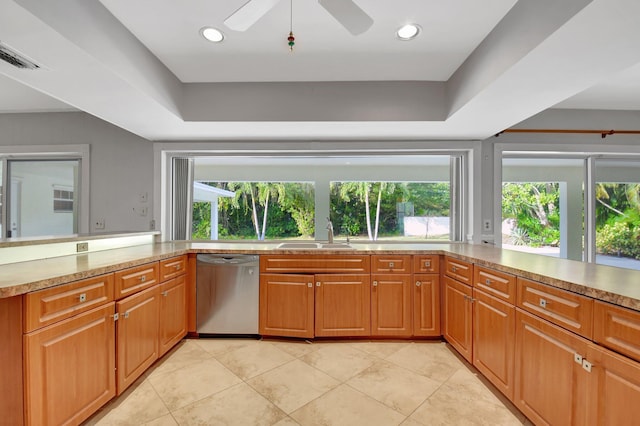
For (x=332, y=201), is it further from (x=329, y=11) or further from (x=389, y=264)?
(x=329, y=11)

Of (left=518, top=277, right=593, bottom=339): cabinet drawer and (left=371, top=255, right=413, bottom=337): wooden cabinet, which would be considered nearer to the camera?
(left=518, top=277, right=593, bottom=339): cabinet drawer

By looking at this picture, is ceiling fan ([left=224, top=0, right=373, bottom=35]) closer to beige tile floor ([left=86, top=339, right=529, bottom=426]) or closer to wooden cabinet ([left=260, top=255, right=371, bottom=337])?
wooden cabinet ([left=260, top=255, right=371, bottom=337])

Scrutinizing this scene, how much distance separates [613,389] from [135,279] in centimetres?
249

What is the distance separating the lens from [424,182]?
3305 mm

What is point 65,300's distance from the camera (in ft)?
4.34

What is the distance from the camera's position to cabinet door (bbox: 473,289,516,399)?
159 centimetres

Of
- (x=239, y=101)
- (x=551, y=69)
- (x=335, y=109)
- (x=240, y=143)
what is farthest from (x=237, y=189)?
(x=551, y=69)

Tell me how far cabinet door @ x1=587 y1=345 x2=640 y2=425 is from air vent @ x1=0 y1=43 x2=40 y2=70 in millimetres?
3007

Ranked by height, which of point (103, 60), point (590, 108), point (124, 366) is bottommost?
point (124, 366)

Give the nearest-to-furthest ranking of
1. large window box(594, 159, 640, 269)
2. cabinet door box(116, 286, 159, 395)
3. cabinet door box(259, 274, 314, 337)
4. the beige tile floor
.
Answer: the beige tile floor < cabinet door box(116, 286, 159, 395) < cabinet door box(259, 274, 314, 337) < large window box(594, 159, 640, 269)

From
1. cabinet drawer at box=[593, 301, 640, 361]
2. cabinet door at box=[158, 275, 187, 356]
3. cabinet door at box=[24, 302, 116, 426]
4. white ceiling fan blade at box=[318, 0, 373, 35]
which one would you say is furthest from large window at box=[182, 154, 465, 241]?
cabinet drawer at box=[593, 301, 640, 361]

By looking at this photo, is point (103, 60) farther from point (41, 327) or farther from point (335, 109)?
point (335, 109)

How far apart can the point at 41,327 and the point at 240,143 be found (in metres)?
2.21

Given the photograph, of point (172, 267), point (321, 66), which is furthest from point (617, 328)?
point (172, 267)
